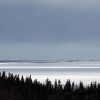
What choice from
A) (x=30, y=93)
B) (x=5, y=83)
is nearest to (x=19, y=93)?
(x=30, y=93)

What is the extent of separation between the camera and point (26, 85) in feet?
88.9

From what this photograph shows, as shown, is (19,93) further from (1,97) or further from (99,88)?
(99,88)

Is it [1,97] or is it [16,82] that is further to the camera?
[16,82]

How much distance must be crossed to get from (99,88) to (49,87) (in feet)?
8.59

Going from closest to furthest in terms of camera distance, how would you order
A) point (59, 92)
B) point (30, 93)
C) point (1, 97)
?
1. point (1, 97)
2. point (30, 93)
3. point (59, 92)

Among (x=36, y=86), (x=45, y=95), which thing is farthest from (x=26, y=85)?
(x=45, y=95)

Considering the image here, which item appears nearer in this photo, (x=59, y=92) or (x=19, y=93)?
(x=19, y=93)

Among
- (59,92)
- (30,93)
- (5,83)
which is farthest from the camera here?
(5,83)

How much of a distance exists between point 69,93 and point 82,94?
0.78 m

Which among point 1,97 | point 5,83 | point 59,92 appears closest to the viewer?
point 1,97

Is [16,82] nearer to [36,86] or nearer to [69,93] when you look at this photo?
[36,86]

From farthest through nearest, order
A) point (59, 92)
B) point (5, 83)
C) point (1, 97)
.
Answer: point (5, 83) → point (59, 92) → point (1, 97)

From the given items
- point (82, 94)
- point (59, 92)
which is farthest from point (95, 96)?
point (59, 92)

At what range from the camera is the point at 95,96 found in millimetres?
24422
